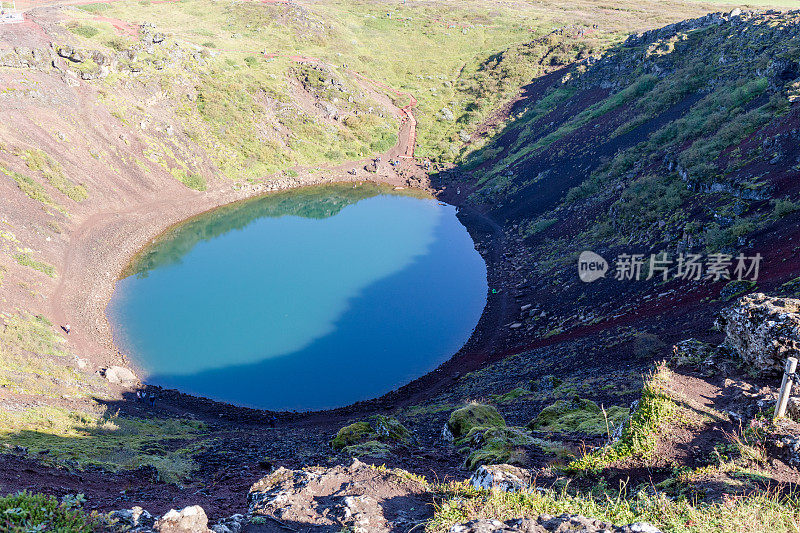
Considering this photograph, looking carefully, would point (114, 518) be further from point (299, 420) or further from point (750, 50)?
point (750, 50)

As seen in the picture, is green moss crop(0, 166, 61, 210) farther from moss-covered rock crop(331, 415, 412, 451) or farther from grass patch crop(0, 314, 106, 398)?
moss-covered rock crop(331, 415, 412, 451)

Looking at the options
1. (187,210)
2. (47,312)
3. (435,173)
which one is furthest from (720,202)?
(187,210)

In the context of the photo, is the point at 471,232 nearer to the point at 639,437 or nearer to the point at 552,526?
the point at 639,437

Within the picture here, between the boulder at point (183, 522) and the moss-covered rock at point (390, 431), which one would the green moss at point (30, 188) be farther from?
the boulder at point (183, 522)

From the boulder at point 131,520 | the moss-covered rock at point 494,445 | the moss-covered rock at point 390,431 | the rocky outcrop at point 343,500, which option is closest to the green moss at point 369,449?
the moss-covered rock at point 390,431

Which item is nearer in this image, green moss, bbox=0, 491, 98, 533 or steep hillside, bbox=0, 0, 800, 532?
green moss, bbox=0, 491, 98, 533

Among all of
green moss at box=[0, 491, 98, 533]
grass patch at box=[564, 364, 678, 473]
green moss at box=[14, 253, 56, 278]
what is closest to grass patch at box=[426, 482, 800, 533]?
grass patch at box=[564, 364, 678, 473]
